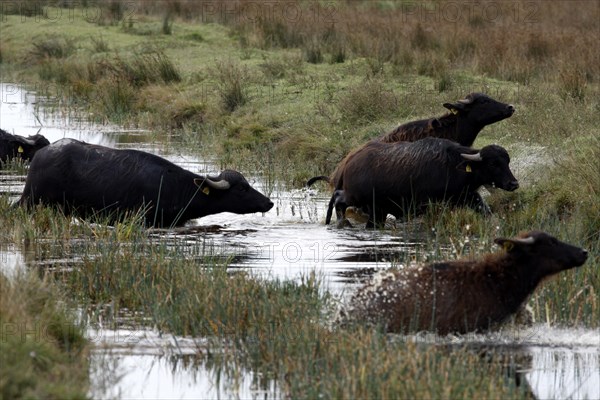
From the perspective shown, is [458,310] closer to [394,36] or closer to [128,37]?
[394,36]

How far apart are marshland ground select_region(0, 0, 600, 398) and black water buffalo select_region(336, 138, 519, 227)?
31 centimetres

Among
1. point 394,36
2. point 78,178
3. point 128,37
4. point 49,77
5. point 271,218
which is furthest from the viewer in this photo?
point 128,37

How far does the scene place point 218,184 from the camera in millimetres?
12695

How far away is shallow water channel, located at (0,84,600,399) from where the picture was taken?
6969 mm

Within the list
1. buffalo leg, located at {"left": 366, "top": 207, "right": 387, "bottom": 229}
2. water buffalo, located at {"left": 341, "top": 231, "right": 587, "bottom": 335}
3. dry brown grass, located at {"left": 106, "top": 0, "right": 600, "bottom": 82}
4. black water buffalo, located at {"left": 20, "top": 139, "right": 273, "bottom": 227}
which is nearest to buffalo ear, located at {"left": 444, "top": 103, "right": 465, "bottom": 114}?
buffalo leg, located at {"left": 366, "top": 207, "right": 387, "bottom": 229}

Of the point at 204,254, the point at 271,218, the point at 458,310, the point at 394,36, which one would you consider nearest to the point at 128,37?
the point at 394,36

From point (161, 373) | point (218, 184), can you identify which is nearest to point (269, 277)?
point (161, 373)

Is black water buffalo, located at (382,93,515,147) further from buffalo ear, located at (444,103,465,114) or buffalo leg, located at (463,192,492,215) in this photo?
buffalo leg, located at (463,192,492,215)

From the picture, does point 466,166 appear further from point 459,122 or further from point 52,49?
point 52,49

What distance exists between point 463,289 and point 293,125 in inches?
360

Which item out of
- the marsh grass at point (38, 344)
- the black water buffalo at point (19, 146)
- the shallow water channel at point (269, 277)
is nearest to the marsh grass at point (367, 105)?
the shallow water channel at point (269, 277)

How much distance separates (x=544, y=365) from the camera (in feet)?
24.5

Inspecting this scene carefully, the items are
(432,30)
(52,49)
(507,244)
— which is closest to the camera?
(507,244)

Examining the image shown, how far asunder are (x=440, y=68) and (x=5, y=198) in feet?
30.5
